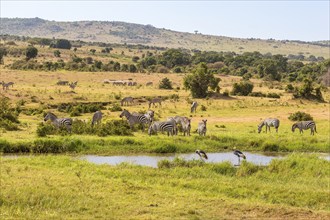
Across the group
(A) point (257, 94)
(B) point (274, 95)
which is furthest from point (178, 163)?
(A) point (257, 94)

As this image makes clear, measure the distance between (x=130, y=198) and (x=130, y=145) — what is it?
10.3m

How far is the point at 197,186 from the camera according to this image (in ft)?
53.8

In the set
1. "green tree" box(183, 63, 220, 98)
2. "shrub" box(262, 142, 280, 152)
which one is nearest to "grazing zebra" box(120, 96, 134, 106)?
"green tree" box(183, 63, 220, 98)

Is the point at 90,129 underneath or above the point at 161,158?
above

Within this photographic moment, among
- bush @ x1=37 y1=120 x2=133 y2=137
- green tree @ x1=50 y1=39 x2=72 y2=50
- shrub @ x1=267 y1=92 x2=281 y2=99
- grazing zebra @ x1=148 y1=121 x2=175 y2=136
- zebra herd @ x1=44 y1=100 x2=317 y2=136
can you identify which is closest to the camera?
bush @ x1=37 y1=120 x2=133 y2=137

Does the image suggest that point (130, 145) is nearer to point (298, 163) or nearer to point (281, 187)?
point (298, 163)

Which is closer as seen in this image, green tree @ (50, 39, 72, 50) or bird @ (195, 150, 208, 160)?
bird @ (195, 150, 208, 160)

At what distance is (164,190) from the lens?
15609 millimetres

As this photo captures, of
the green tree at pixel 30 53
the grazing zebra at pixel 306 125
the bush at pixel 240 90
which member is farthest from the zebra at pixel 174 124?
the green tree at pixel 30 53

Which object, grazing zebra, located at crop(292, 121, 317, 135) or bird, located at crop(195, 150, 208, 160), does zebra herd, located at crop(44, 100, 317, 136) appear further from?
bird, located at crop(195, 150, 208, 160)

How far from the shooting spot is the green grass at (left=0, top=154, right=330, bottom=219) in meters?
13.0

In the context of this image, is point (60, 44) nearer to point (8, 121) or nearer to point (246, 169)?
point (8, 121)

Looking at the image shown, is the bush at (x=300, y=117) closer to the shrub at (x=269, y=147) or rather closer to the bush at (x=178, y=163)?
the shrub at (x=269, y=147)

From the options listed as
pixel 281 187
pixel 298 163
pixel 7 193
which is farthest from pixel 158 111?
pixel 7 193
